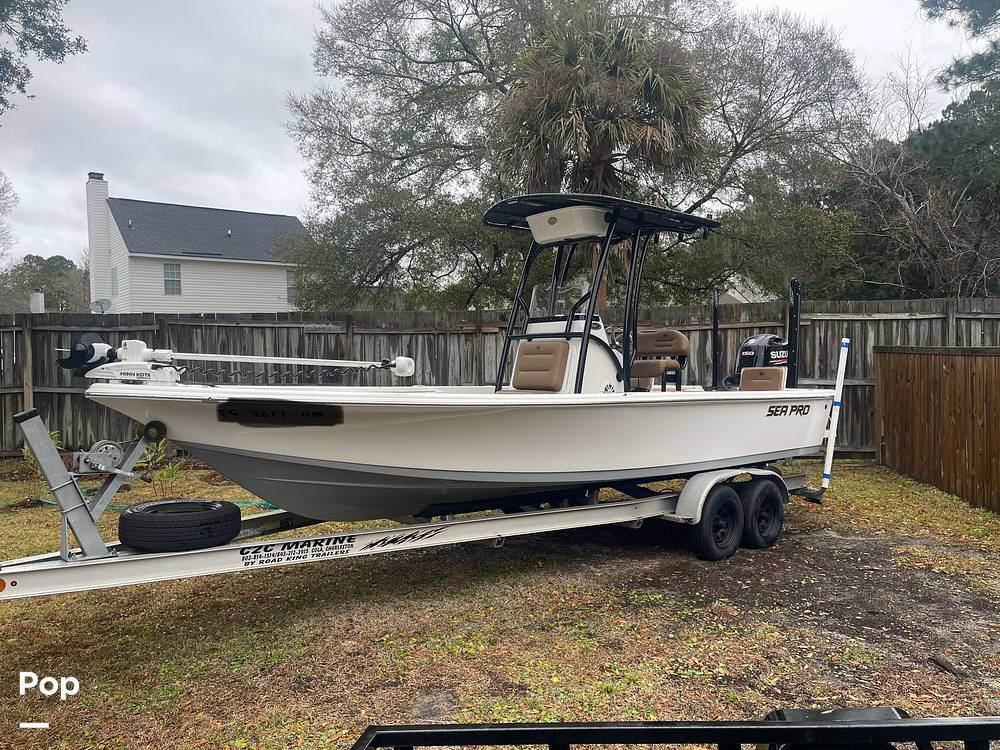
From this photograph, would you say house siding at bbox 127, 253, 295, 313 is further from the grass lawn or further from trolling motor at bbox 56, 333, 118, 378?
trolling motor at bbox 56, 333, 118, 378

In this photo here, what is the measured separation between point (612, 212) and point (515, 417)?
187 cm

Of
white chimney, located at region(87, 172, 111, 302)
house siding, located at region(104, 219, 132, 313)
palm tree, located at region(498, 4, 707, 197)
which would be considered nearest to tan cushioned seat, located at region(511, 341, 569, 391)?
palm tree, located at region(498, 4, 707, 197)

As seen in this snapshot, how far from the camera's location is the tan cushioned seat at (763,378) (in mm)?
6129

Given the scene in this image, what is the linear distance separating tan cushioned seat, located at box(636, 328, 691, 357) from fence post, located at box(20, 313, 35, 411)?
7724 mm

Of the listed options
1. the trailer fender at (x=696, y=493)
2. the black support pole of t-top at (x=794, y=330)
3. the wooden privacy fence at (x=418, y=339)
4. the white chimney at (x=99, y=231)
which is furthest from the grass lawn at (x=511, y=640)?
the white chimney at (x=99, y=231)

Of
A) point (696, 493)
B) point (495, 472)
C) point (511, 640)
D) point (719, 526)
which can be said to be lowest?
point (511, 640)

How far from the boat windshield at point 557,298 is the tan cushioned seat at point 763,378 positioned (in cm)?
178

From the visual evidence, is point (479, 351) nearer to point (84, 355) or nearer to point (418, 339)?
point (418, 339)

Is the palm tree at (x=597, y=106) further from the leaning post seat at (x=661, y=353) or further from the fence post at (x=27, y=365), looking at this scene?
the fence post at (x=27, y=365)

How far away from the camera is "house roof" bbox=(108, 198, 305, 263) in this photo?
22719 millimetres

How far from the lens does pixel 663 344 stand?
603 centimetres

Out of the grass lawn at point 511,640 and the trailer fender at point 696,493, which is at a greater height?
the trailer fender at point 696,493

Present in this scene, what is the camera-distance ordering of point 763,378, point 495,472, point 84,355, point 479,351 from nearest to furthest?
point 84,355
point 495,472
point 763,378
point 479,351

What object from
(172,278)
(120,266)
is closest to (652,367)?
(172,278)
